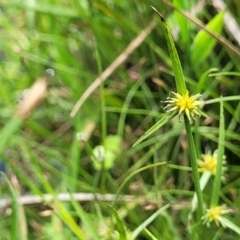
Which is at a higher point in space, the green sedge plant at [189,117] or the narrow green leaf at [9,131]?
the green sedge plant at [189,117]

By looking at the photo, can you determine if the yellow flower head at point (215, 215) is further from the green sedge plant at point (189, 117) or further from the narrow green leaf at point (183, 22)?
the narrow green leaf at point (183, 22)

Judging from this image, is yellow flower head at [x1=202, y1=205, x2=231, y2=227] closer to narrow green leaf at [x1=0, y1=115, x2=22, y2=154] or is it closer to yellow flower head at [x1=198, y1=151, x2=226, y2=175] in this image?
yellow flower head at [x1=198, y1=151, x2=226, y2=175]

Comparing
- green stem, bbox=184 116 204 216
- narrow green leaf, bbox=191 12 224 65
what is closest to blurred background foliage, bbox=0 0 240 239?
narrow green leaf, bbox=191 12 224 65

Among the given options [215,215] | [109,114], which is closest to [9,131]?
[109,114]

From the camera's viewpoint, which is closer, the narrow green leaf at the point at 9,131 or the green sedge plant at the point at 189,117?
the green sedge plant at the point at 189,117

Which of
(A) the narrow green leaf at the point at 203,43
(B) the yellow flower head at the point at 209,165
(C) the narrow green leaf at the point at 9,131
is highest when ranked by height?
(A) the narrow green leaf at the point at 203,43

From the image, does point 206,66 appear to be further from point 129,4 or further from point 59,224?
point 59,224

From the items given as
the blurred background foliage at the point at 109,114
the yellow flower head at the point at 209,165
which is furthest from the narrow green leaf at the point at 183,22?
the yellow flower head at the point at 209,165

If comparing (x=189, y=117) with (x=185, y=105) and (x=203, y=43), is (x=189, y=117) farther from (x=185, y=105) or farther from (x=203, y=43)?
(x=203, y=43)
